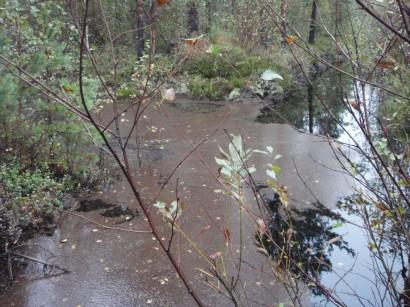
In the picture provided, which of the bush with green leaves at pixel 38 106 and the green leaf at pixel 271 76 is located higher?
the green leaf at pixel 271 76

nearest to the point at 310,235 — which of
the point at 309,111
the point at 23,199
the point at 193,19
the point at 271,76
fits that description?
the point at 23,199

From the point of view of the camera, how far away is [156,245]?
4.51 meters

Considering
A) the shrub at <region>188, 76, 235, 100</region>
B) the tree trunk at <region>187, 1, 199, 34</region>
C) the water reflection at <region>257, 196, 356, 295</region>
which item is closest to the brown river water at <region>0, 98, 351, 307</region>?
the water reflection at <region>257, 196, 356, 295</region>

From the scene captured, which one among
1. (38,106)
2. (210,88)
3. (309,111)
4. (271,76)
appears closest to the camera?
(271,76)

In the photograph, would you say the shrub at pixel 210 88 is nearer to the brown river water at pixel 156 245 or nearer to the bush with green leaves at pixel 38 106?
the brown river water at pixel 156 245

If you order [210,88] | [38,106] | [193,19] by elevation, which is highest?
[193,19]

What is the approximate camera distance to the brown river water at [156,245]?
371cm

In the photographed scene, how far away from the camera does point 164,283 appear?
390 centimetres

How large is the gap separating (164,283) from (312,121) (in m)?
7.03

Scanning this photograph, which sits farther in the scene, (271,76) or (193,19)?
(193,19)

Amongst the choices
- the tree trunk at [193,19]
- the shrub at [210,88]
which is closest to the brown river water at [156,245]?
the shrub at [210,88]

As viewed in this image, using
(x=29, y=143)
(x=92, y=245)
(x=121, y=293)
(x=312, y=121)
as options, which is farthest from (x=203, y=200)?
(x=312, y=121)

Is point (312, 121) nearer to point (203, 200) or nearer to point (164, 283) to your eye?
point (203, 200)

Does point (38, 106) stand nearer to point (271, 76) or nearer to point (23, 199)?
point (23, 199)
